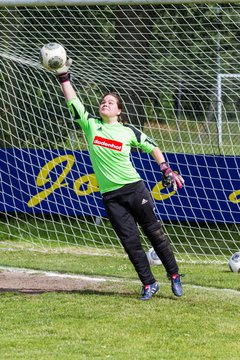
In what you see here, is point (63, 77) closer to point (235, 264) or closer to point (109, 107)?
point (109, 107)

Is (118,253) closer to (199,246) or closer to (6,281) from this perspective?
(199,246)

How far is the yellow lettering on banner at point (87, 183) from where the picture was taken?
13.1m

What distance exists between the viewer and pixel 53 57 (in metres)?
8.30

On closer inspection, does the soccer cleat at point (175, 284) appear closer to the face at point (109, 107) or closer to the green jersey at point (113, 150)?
the green jersey at point (113, 150)

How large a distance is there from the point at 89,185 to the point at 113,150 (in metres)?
4.90

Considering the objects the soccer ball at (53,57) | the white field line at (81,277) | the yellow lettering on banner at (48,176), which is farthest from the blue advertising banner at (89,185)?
the soccer ball at (53,57)

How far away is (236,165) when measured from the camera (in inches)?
501

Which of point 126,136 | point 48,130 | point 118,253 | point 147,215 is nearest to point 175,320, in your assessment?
point 147,215

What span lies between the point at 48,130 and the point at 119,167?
5748 mm

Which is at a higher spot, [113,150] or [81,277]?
[113,150]

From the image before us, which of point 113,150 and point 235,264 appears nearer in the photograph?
point 113,150

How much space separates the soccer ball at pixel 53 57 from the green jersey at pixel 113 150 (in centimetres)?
63

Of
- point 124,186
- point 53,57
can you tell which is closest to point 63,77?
point 53,57

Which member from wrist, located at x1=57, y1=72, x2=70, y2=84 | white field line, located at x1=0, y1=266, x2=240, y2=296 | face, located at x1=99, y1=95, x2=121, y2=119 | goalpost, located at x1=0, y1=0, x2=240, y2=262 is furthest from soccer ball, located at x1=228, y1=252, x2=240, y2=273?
wrist, located at x1=57, y1=72, x2=70, y2=84
